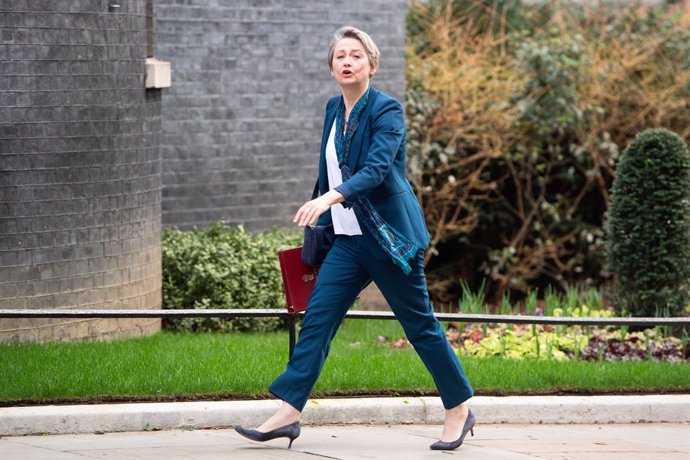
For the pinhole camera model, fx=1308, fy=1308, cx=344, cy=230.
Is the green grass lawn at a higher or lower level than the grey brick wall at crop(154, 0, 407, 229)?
lower

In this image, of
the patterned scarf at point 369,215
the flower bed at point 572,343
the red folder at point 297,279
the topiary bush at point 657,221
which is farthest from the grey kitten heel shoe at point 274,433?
the topiary bush at point 657,221

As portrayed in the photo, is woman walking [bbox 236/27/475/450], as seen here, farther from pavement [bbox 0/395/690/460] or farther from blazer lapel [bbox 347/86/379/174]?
pavement [bbox 0/395/690/460]

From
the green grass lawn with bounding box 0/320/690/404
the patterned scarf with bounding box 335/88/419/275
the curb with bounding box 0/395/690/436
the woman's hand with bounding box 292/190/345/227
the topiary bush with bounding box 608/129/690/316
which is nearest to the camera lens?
the woman's hand with bounding box 292/190/345/227

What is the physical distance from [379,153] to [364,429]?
5.44ft

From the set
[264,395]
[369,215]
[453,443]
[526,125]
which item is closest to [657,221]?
[526,125]

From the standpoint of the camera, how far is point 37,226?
28.5ft

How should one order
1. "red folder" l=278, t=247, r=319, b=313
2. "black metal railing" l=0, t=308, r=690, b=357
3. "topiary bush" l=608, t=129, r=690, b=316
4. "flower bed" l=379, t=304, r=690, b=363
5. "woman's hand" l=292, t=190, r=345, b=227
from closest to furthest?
1. "woman's hand" l=292, t=190, r=345, b=227
2. "red folder" l=278, t=247, r=319, b=313
3. "black metal railing" l=0, t=308, r=690, b=357
4. "flower bed" l=379, t=304, r=690, b=363
5. "topiary bush" l=608, t=129, r=690, b=316

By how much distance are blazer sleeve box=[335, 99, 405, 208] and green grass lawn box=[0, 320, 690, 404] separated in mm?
1738

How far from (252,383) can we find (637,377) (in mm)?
2335

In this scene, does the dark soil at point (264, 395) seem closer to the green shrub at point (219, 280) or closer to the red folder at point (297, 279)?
the red folder at point (297, 279)

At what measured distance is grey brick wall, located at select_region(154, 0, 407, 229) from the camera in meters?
11.1

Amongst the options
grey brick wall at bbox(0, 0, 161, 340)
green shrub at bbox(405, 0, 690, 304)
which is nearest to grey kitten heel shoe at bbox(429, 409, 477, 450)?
grey brick wall at bbox(0, 0, 161, 340)

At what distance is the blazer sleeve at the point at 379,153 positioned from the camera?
5.67 m

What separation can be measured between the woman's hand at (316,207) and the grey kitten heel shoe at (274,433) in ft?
3.30
